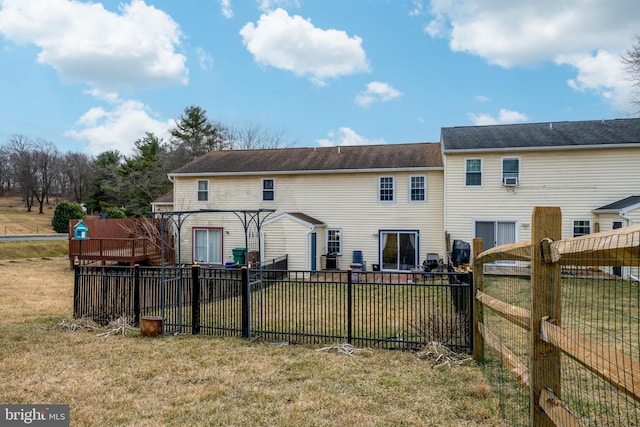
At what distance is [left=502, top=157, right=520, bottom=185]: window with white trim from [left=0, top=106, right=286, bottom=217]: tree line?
26.2m

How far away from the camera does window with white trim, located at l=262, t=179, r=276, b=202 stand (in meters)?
18.5

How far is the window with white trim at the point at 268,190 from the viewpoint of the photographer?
18516mm

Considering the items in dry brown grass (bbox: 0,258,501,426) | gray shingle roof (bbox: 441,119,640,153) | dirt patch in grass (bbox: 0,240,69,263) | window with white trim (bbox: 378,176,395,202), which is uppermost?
gray shingle roof (bbox: 441,119,640,153)

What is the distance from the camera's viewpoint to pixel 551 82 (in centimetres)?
1917

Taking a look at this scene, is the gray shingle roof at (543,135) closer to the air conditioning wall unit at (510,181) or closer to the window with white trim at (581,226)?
the air conditioning wall unit at (510,181)

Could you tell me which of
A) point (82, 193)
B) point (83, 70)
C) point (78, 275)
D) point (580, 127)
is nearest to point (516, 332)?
point (78, 275)

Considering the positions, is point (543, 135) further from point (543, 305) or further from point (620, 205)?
point (543, 305)

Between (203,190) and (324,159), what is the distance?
6398mm

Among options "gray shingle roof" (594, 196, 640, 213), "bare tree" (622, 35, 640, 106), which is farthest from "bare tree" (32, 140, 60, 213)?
"bare tree" (622, 35, 640, 106)

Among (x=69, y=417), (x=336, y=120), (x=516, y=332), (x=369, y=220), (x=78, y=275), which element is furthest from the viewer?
(x=336, y=120)

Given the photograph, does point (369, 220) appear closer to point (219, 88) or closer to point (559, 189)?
point (559, 189)

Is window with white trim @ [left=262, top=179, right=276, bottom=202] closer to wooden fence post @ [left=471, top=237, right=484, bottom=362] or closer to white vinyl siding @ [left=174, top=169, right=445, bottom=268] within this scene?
white vinyl siding @ [left=174, top=169, right=445, bottom=268]

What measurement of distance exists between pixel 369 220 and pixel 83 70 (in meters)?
16.5

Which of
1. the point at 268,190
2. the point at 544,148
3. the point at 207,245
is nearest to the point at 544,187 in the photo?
the point at 544,148
